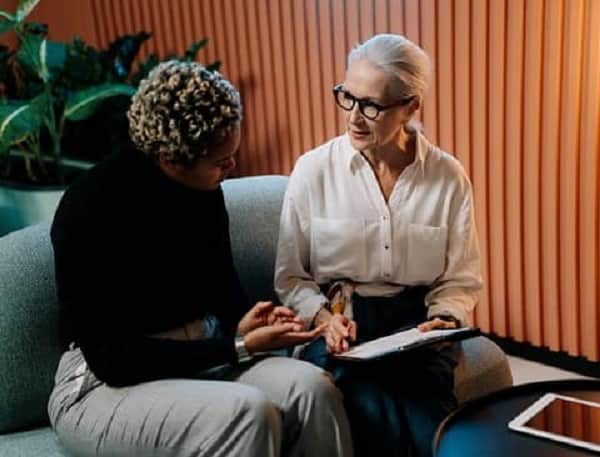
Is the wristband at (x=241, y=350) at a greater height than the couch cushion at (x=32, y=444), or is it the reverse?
the wristband at (x=241, y=350)

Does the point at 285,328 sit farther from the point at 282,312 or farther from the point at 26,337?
→ the point at 26,337

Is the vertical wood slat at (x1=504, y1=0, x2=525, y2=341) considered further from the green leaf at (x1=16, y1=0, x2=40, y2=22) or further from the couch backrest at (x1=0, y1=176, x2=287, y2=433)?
the green leaf at (x1=16, y1=0, x2=40, y2=22)

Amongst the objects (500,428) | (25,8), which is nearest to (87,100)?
(25,8)

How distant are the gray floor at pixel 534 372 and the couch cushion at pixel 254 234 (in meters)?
1.07

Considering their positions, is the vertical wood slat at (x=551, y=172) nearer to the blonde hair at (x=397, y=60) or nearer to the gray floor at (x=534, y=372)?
the gray floor at (x=534, y=372)

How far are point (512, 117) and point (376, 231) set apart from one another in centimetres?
95

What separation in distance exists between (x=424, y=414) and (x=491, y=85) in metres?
1.33

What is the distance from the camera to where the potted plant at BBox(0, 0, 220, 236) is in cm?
298

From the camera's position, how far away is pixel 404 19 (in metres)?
2.92

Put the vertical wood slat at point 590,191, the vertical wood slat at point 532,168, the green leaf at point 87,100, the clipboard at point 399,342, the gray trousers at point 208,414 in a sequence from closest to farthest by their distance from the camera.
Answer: the gray trousers at point 208,414, the clipboard at point 399,342, the vertical wood slat at point 590,191, the vertical wood slat at point 532,168, the green leaf at point 87,100

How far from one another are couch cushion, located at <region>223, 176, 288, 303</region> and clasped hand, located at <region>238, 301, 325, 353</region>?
344mm

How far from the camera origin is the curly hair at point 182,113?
5.41 ft

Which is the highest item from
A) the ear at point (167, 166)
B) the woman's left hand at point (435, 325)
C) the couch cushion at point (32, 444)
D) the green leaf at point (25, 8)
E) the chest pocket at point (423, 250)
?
the green leaf at point (25, 8)

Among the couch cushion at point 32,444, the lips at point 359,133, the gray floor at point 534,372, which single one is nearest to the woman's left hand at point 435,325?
the lips at point 359,133
